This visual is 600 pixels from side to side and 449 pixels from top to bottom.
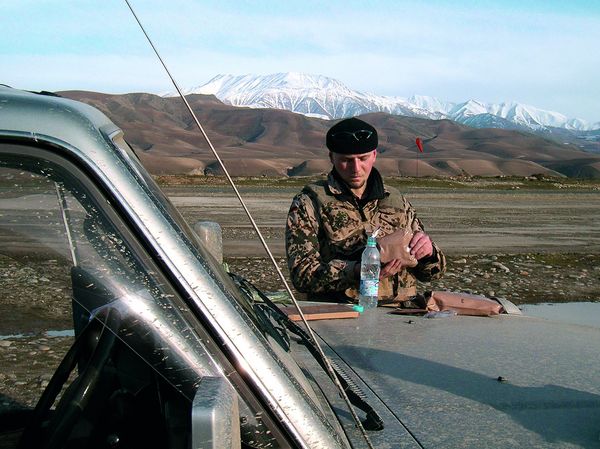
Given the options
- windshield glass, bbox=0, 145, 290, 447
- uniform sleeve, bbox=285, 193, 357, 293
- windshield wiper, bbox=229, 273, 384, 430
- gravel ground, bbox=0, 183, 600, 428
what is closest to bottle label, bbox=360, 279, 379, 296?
uniform sleeve, bbox=285, 193, 357, 293

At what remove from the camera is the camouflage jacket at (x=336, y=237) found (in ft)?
12.9

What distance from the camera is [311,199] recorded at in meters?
4.27

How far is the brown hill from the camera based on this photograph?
4109 inches

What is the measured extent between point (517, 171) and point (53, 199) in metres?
119

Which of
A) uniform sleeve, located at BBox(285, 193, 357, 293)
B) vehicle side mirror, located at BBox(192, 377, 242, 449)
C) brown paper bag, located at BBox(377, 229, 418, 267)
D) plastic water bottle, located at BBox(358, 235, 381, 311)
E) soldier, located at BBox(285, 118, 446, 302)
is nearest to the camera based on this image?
vehicle side mirror, located at BBox(192, 377, 242, 449)

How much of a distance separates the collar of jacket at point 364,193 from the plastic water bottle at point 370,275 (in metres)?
0.63

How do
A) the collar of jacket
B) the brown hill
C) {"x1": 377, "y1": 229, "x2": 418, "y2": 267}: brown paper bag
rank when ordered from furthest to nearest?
the brown hill < the collar of jacket < {"x1": 377, "y1": 229, "x2": 418, "y2": 267}: brown paper bag

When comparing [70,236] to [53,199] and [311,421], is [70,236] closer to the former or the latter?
[53,199]

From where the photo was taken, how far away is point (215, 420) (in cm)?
106

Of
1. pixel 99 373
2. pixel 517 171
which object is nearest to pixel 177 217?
pixel 99 373

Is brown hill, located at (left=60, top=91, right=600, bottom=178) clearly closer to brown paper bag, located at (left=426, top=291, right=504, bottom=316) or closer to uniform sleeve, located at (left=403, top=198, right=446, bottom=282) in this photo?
uniform sleeve, located at (left=403, top=198, right=446, bottom=282)

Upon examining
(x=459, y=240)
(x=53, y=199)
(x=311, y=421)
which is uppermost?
(x=53, y=199)

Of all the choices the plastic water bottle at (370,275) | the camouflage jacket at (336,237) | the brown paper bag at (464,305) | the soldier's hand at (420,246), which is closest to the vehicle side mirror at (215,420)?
the brown paper bag at (464,305)

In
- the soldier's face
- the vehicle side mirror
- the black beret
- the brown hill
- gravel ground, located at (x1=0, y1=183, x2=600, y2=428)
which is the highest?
the black beret
